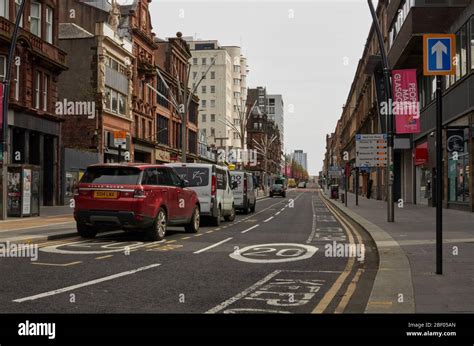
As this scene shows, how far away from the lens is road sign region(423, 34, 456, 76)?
8508 mm

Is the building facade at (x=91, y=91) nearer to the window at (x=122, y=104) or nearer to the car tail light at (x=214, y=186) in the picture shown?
the window at (x=122, y=104)

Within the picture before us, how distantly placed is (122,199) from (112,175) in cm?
76

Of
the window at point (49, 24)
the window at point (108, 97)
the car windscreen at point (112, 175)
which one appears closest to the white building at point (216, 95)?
the window at point (108, 97)

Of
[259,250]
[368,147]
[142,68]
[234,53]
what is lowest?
[259,250]

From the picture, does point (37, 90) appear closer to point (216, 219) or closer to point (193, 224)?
point (216, 219)

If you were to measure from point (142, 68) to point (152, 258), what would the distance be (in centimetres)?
4071

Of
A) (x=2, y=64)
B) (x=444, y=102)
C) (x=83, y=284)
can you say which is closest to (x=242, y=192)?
(x=444, y=102)

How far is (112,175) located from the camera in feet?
43.1

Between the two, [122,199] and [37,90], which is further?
[37,90]

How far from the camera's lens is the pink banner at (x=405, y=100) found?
101 ft
